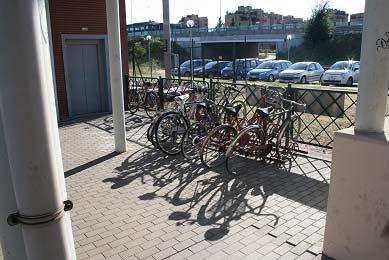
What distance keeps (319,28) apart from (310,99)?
34.0 metres

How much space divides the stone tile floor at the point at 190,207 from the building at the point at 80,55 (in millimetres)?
3757

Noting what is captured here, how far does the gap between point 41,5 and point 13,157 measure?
28.0 inches

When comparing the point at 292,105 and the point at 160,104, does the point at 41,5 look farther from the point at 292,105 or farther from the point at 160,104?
the point at 160,104

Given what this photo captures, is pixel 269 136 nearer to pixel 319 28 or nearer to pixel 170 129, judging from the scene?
pixel 170 129

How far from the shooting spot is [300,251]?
3.38m

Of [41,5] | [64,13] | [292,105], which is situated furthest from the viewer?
[64,13]

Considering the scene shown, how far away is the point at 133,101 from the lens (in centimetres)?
1128

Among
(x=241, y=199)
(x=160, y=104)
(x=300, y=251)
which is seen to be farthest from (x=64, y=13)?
(x=300, y=251)

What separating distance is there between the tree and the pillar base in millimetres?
37899

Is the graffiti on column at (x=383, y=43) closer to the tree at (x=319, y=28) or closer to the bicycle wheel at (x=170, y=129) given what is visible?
the bicycle wheel at (x=170, y=129)

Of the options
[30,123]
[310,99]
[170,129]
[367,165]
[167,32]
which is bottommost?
[170,129]

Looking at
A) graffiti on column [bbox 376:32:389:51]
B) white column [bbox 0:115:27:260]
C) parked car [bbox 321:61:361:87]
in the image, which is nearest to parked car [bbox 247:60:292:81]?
parked car [bbox 321:61:361:87]

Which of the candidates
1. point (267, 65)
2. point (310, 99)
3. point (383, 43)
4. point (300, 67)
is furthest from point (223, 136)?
point (267, 65)

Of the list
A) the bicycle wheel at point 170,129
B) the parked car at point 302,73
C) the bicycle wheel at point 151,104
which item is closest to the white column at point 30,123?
the bicycle wheel at point 170,129
